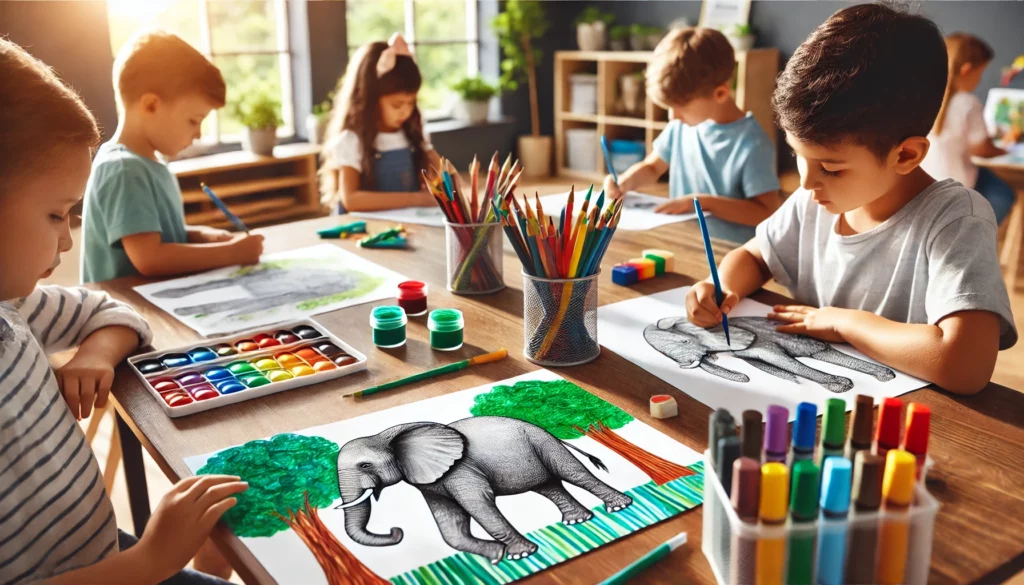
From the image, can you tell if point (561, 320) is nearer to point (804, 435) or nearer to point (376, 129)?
point (804, 435)

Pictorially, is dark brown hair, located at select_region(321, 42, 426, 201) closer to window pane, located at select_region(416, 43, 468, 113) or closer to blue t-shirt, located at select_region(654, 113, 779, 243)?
Answer: blue t-shirt, located at select_region(654, 113, 779, 243)

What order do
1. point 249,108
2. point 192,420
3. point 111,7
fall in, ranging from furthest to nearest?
point 249,108 < point 111,7 < point 192,420

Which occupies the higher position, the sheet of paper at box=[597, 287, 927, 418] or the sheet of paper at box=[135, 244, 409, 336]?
the sheet of paper at box=[135, 244, 409, 336]

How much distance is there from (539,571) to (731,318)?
632 millimetres

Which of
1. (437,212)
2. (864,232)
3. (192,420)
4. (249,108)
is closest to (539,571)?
(192,420)

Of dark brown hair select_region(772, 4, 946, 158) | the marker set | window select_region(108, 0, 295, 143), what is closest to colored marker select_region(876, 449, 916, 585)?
the marker set

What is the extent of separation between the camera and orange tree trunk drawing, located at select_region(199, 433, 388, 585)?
649 millimetres

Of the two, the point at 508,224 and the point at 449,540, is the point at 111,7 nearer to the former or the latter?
the point at 508,224

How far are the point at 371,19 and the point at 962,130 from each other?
315 cm

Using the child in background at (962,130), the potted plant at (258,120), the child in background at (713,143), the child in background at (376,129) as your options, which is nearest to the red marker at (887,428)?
the child in background at (713,143)

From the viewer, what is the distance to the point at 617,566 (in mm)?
636

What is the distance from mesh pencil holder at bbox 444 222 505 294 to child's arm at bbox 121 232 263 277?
1.40ft

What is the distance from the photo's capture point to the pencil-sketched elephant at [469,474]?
0.69 metres

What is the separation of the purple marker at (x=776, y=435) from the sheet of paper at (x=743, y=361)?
29 cm
